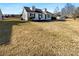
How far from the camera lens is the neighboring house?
2389 millimetres

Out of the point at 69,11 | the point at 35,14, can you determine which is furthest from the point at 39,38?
the point at 69,11

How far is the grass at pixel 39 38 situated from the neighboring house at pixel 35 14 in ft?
0.20

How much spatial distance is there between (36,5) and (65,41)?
522 mm

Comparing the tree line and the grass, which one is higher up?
the tree line

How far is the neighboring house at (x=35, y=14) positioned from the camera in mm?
2389

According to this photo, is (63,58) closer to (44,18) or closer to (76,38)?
(76,38)

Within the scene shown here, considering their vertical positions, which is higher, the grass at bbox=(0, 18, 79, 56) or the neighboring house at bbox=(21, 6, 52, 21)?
the neighboring house at bbox=(21, 6, 52, 21)

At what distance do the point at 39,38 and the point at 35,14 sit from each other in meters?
0.29

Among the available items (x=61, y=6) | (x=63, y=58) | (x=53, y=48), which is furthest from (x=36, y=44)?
(x=61, y=6)

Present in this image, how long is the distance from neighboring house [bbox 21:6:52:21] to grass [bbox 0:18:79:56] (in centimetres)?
6

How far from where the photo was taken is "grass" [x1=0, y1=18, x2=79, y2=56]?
2.30 metres

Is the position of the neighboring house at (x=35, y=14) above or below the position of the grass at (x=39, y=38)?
above

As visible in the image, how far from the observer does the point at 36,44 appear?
92.4 inches

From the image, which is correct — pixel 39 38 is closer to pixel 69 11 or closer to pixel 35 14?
pixel 35 14
